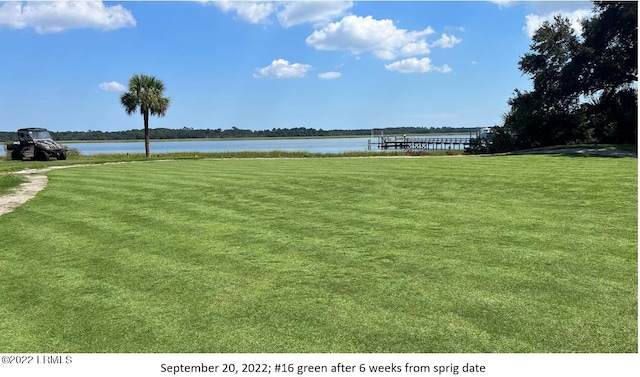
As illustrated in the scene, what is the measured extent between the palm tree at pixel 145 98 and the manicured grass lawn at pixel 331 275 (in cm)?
3531

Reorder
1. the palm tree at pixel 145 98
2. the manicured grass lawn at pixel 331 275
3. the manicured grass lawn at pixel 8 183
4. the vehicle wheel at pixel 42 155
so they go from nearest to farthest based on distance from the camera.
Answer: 1. the manicured grass lawn at pixel 331 275
2. the manicured grass lawn at pixel 8 183
3. the vehicle wheel at pixel 42 155
4. the palm tree at pixel 145 98

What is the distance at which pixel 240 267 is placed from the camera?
18.6 ft

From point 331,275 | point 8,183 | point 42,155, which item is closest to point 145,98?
point 42,155

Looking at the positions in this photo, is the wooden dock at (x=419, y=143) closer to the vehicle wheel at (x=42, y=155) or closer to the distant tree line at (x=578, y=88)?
the distant tree line at (x=578, y=88)

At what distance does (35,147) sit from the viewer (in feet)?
107

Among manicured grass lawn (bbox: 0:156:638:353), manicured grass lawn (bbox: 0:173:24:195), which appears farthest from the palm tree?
manicured grass lawn (bbox: 0:156:638:353)

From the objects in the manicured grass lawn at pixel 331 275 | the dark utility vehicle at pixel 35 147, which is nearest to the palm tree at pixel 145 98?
the dark utility vehicle at pixel 35 147

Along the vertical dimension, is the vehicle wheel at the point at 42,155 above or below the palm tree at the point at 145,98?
below

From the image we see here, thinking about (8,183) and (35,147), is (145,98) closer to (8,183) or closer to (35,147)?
(35,147)

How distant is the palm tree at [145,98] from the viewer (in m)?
43.1

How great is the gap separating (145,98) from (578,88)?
3460 centimetres

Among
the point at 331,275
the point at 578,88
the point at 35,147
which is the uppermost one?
the point at 578,88
